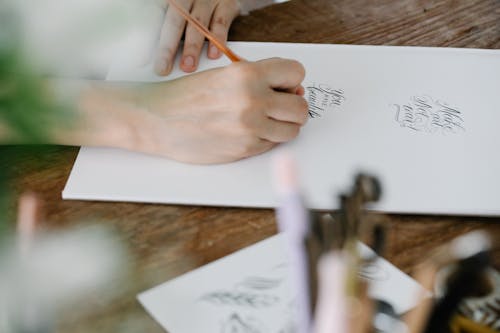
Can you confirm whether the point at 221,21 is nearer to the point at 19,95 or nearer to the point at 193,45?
the point at 193,45

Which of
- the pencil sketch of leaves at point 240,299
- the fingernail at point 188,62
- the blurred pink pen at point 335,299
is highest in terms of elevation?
the fingernail at point 188,62

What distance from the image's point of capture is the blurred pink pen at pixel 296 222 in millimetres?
318

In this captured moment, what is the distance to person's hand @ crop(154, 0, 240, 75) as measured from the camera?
3.10 ft

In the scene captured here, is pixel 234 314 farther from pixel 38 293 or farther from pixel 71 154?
pixel 71 154

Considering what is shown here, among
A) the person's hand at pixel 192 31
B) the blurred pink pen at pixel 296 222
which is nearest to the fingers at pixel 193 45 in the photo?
the person's hand at pixel 192 31

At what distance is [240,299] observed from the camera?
60 centimetres

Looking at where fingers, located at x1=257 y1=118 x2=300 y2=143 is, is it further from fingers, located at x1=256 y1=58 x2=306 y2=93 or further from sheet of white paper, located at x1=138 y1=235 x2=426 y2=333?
sheet of white paper, located at x1=138 y1=235 x2=426 y2=333

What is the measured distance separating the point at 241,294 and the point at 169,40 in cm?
48

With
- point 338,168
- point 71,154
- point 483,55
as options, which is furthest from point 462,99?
point 71,154

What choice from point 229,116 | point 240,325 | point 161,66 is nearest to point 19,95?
point 240,325

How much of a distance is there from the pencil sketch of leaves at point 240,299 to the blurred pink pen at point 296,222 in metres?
0.21

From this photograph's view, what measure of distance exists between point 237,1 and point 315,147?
1.21 feet

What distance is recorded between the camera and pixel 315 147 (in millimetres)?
792

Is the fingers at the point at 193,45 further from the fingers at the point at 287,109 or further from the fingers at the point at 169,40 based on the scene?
the fingers at the point at 287,109
